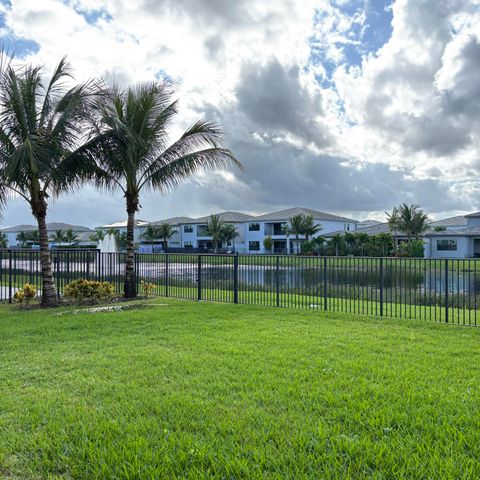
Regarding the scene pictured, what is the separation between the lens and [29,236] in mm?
80875

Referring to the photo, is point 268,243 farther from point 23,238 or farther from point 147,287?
point 147,287

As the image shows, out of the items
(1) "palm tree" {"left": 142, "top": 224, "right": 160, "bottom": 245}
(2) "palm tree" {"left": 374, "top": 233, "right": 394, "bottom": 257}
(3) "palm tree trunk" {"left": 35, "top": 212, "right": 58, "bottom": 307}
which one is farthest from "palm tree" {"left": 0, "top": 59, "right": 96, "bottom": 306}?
(1) "palm tree" {"left": 142, "top": 224, "right": 160, "bottom": 245}

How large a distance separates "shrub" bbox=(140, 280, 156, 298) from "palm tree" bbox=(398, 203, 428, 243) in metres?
43.1

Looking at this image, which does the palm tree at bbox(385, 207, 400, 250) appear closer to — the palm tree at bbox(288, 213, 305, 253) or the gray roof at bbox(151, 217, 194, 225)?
the palm tree at bbox(288, 213, 305, 253)

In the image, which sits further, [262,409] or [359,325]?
[359,325]

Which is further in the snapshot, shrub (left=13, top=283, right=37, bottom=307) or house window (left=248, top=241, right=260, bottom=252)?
house window (left=248, top=241, right=260, bottom=252)

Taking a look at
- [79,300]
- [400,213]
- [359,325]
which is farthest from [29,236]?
[359,325]

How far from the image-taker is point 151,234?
7212 cm

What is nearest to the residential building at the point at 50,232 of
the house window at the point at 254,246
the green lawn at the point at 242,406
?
the house window at the point at 254,246

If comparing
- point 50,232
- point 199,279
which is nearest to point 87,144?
point 199,279

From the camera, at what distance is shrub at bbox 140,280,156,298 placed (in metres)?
14.2

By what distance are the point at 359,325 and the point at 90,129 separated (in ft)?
31.1

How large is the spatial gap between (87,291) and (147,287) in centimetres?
204

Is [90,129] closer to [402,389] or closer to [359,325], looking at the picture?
[359,325]
